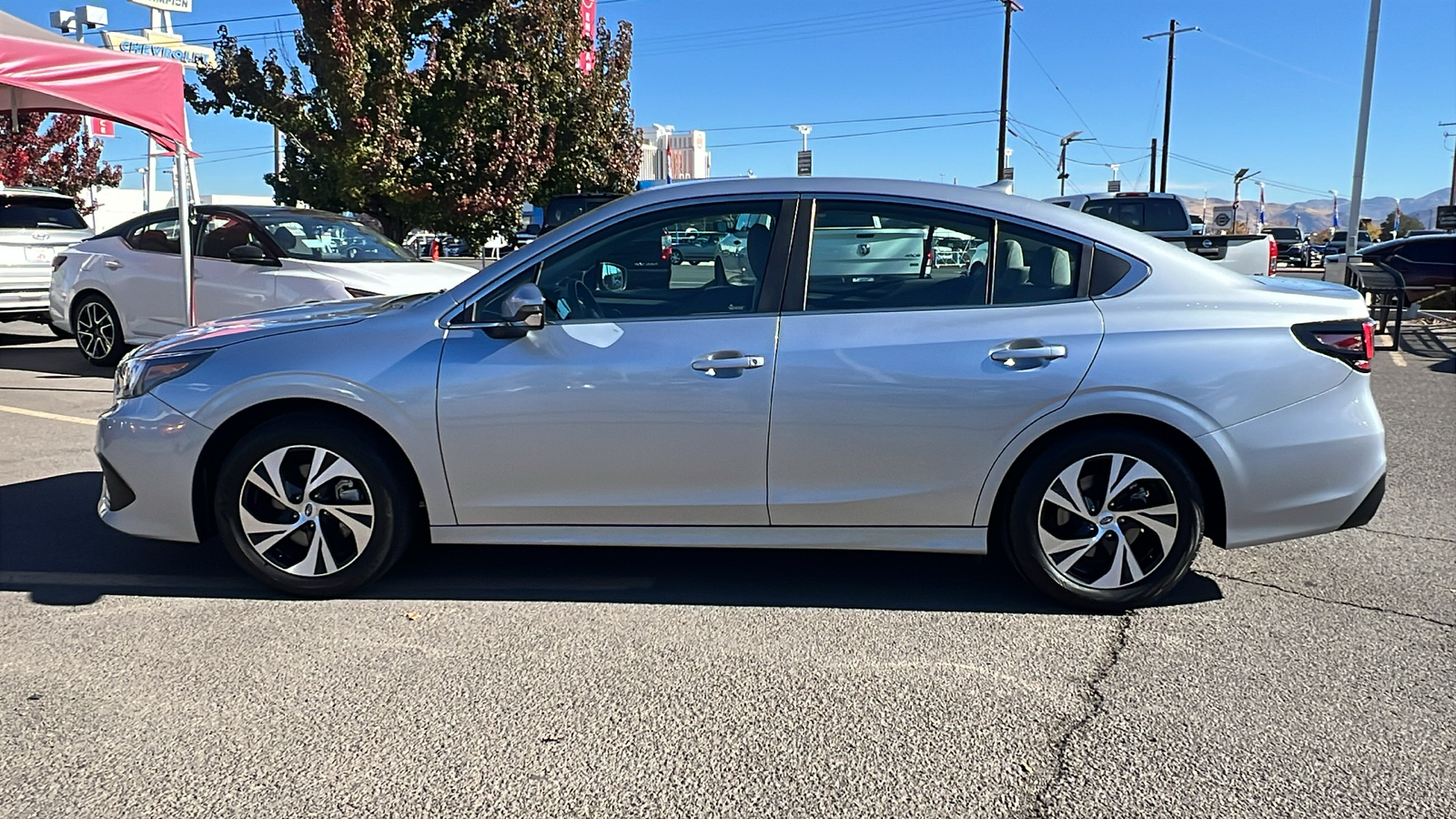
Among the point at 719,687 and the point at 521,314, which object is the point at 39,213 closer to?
the point at 521,314

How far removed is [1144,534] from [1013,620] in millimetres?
572

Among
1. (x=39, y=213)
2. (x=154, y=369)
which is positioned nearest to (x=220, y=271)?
(x=39, y=213)

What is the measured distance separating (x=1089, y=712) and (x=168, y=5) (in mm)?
31405

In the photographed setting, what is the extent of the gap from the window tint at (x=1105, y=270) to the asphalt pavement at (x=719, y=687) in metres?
1.22

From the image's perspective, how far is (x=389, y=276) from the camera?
30.3 ft

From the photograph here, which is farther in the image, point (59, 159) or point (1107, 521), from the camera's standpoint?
point (59, 159)

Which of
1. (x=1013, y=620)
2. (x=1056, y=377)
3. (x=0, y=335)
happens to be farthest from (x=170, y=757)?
(x=0, y=335)

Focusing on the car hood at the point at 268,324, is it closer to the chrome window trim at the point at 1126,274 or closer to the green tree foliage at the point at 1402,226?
the chrome window trim at the point at 1126,274

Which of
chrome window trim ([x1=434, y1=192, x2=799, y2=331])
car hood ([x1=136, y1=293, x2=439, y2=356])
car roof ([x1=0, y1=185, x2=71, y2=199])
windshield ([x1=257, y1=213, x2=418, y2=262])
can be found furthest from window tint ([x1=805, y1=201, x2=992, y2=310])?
car roof ([x1=0, y1=185, x2=71, y2=199])

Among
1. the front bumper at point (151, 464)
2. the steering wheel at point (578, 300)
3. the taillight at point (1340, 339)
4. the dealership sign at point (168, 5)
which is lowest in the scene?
the front bumper at point (151, 464)

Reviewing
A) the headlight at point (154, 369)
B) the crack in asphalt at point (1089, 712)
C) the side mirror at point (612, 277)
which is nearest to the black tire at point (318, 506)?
the headlight at point (154, 369)

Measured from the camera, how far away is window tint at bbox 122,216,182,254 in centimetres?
1034

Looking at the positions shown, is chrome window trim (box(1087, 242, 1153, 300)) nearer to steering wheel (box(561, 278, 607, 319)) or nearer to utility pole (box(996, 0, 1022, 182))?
steering wheel (box(561, 278, 607, 319))

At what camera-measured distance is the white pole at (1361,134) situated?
66.4ft
